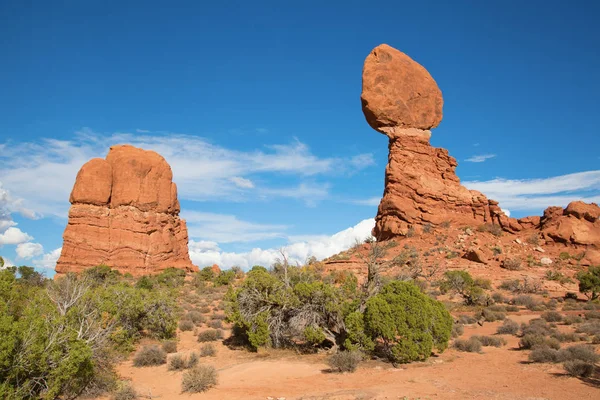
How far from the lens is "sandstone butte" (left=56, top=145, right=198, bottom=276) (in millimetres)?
42062

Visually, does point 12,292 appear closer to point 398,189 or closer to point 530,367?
point 530,367

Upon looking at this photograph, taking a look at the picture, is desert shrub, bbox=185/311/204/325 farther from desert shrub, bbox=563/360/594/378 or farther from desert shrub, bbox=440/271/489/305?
desert shrub, bbox=563/360/594/378

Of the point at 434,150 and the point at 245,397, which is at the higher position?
the point at 434,150

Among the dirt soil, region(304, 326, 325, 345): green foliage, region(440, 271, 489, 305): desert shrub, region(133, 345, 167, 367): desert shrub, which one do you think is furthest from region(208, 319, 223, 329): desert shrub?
region(440, 271, 489, 305): desert shrub

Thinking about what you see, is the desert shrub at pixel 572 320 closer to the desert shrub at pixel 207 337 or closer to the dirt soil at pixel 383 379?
the dirt soil at pixel 383 379

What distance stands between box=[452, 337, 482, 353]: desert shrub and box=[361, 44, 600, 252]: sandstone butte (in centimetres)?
2554

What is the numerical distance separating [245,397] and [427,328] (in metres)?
5.69

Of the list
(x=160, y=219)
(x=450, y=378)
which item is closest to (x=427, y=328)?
(x=450, y=378)

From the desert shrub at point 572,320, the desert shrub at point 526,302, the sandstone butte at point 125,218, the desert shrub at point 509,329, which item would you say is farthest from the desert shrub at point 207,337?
the sandstone butte at point 125,218

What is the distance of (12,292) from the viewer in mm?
8250

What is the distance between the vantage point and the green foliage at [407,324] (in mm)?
11766

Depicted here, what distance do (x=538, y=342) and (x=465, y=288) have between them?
12.0 metres

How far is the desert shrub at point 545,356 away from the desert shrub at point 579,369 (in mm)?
1209

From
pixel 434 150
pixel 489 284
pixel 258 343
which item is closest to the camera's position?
pixel 258 343
